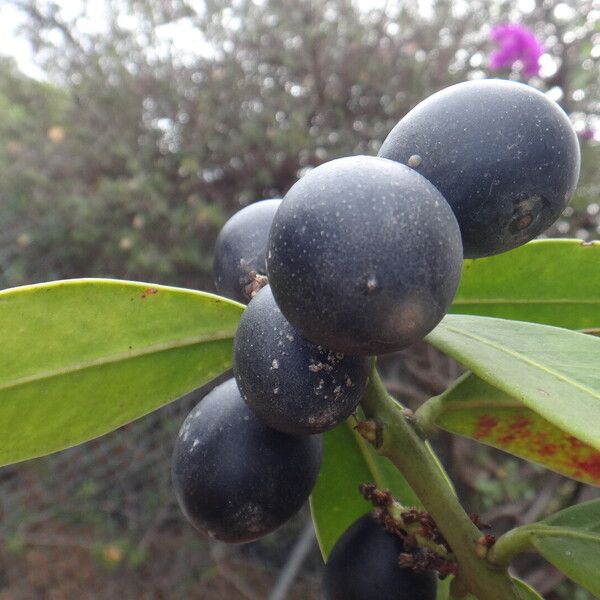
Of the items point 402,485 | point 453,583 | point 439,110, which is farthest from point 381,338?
point 402,485

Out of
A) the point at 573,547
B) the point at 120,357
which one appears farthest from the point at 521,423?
the point at 120,357

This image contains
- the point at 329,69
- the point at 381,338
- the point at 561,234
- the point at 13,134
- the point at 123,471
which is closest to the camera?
the point at 381,338

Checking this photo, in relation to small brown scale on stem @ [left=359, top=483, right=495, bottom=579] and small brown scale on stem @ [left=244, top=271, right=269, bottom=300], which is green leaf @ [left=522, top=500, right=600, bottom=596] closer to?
small brown scale on stem @ [left=359, top=483, right=495, bottom=579]

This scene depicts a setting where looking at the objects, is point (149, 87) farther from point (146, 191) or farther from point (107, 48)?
point (146, 191)

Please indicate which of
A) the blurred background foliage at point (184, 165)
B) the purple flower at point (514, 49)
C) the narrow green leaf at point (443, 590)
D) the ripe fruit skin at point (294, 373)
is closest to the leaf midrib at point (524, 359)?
the ripe fruit skin at point (294, 373)

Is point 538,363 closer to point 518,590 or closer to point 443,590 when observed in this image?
point 518,590
